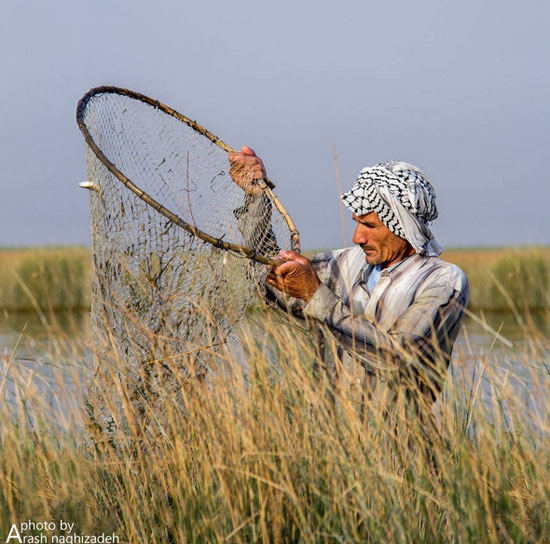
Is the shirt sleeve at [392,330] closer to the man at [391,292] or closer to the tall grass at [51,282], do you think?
the man at [391,292]

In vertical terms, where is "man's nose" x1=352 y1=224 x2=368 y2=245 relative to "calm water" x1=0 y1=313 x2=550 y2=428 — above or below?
above

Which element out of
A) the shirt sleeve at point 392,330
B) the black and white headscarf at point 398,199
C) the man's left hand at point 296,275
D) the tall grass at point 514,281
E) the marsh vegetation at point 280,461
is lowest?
the tall grass at point 514,281

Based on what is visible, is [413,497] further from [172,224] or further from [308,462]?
[172,224]

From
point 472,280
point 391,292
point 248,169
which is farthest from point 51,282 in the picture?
point 391,292

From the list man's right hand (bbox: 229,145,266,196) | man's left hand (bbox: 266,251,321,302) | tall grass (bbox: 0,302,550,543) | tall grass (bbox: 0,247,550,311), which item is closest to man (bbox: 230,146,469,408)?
man's left hand (bbox: 266,251,321,302)

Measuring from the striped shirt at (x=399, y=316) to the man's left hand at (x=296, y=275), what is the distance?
0.10 ft

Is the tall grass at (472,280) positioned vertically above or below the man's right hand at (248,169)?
below

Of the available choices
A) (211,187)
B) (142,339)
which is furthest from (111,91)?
(142,339)

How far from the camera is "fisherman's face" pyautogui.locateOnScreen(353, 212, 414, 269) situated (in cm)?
274

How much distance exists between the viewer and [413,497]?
240cm

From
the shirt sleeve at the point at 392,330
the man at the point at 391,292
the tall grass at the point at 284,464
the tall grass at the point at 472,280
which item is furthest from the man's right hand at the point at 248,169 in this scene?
the tall grass at the point at 472,280

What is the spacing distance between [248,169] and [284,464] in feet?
4.29

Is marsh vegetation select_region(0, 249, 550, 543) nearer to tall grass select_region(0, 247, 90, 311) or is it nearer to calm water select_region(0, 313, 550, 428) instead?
calm water select_region(0, 313, 550, 428)

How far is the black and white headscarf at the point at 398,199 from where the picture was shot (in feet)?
8.73
